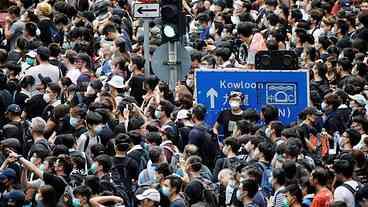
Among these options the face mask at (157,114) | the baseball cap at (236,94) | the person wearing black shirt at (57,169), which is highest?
the baseball cap at (236,94)

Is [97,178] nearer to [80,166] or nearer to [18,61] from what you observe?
[80,166]

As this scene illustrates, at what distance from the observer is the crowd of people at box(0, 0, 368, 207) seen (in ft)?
65.2

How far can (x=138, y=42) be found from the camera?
31.0m

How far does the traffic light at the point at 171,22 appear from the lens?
26438mm

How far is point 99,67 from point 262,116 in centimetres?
500

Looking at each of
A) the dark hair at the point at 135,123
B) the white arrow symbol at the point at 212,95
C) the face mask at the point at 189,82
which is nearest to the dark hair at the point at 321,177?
the dark hair at the point at 135,123

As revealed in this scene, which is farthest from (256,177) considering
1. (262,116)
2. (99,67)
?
(99,67)

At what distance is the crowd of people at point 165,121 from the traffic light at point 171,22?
69cm

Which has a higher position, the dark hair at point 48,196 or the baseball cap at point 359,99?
the baseball cap at point 359,99

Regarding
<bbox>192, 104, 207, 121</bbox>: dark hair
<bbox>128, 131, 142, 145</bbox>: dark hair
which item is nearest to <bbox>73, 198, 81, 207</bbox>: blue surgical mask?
<bbox>128, 131, 142, 145</bbox>: dark hair

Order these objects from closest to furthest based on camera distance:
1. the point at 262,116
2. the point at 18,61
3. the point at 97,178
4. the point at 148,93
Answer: the point at 97,178 → the point at 262,116 → the point at 148,93 → the point at 18,61

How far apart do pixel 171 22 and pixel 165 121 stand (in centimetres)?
350

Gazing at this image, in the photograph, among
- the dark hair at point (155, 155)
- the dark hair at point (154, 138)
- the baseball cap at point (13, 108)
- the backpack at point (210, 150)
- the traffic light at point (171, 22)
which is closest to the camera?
the dark hair at point (155, 155)

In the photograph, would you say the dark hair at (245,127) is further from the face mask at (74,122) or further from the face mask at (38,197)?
the face mask at (38,197)
